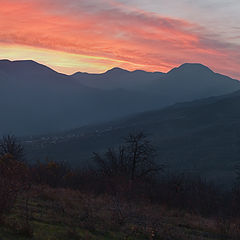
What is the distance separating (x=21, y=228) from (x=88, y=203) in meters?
7.13

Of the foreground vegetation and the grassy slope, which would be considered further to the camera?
the foreground vegetation

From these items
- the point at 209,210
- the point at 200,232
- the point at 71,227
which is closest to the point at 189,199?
the point at 209,210

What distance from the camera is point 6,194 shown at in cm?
848

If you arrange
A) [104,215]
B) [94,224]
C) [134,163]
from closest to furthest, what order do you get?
A: [94,224] → [104,215] → [134,163]

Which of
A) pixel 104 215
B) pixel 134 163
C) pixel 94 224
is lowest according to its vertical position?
pixel 134 163

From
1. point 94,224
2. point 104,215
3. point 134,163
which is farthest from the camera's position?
point 134,163

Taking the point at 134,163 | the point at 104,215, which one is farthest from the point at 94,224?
the point at 134,163

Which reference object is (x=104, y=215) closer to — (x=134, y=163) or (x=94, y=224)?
(x=94, y=224)

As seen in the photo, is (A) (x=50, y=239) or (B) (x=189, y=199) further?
(B) (x=189, y=199)

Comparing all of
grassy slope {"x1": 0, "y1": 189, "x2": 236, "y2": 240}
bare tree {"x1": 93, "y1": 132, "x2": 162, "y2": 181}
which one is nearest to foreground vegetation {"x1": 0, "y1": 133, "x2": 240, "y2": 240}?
grassy slope {"x1": 0, "y1": 189, "x2": 236, "y2": 240}

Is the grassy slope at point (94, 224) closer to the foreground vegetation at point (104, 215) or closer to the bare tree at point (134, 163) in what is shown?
the foreground vegetation at point (104, 215)

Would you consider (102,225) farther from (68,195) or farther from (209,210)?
(209,210)

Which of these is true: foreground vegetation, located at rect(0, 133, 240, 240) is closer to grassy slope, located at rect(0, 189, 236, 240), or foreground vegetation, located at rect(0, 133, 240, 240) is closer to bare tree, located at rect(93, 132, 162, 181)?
grassy slope, located at rect(0, 189, 236, 240)

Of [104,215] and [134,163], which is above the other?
[104,215]
